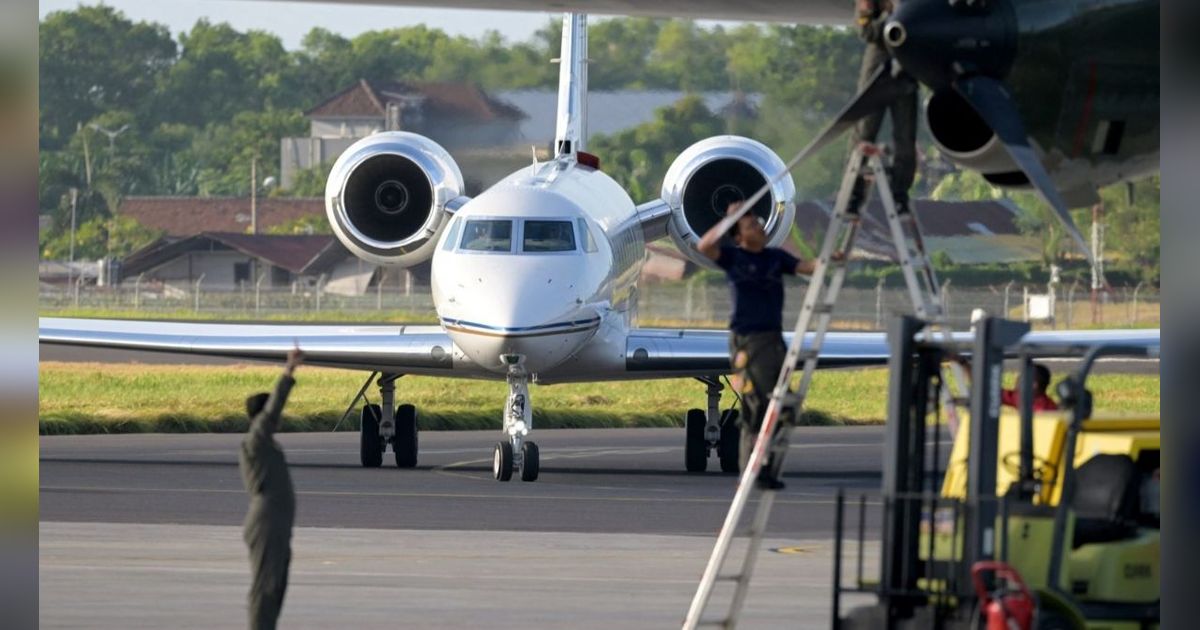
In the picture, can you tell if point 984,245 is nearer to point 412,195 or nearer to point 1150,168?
point 412,195

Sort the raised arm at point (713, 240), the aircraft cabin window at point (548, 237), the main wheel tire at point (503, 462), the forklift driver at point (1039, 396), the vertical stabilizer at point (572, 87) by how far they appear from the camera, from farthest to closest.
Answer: the vertical stabilizer at point (572, 87)
the aircraft cabin window at point (548, 237)
the main wheel tire at point (503, 462)
the forklift driver at point (1039, 396)
the raised arm at point (713, 240)

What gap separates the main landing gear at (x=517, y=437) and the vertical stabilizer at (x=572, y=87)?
→ 5717mm

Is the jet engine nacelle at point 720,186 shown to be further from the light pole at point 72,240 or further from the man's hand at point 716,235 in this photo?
the light pole at point 72,240

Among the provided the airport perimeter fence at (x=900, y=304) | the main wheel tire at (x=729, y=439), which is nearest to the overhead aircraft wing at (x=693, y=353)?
the main wheel tire at (x=729, y=439)

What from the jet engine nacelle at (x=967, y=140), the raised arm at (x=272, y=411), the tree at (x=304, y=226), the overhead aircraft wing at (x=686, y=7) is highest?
the overhead aircraft wing at (x=686, y=7)

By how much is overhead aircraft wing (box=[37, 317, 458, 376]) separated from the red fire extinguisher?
12718mm

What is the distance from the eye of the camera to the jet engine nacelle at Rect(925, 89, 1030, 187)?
28.4ft

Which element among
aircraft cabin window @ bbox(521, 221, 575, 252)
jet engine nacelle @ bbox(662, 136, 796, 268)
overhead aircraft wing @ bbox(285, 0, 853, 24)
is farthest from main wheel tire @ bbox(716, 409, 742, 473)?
overhead aircraft wing @ bbox(285, 0, 853, 24)

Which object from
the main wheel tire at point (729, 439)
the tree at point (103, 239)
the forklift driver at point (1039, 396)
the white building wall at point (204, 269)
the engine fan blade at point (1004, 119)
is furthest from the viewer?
the white building wall at point (204, 269)

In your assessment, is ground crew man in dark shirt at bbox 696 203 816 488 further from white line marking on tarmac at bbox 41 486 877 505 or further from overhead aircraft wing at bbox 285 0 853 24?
white line marking on tarmac at bbox 41 486 877 505

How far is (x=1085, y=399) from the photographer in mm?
8602

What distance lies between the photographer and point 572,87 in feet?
82.5

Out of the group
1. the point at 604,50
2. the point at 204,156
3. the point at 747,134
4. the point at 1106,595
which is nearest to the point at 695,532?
the point at 1106,595

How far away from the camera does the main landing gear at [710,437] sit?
21719 mm
